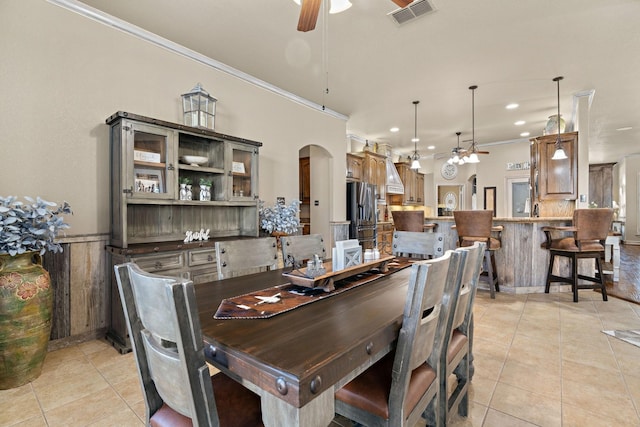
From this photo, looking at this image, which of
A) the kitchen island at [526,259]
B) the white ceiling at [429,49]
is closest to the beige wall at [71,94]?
the white ceiling at [429,49]

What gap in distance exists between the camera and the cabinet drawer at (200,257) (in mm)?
2799

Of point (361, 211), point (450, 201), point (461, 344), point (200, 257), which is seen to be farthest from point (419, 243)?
point (450, 201)

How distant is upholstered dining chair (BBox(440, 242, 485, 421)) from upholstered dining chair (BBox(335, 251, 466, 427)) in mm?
103

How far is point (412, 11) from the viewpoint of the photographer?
Answer: 2742 millimetres

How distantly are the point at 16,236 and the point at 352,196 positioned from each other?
182 inches

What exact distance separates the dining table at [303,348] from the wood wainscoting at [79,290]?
1.93 meters

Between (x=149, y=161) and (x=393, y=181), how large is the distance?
601 centimetres

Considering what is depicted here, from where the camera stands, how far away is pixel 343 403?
118 centimetres

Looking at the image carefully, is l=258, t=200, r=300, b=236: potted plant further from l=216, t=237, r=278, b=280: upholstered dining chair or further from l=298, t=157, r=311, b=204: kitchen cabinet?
l=298, t=157, r=311, b=204: kitchen cabinet

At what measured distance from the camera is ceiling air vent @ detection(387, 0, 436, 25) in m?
2.65

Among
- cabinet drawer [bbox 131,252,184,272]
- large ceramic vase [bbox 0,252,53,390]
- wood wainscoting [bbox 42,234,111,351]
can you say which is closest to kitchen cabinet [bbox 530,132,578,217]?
cabinet drawer [bbox 131,252,184,272]

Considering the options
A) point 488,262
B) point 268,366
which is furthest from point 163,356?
point 488,262

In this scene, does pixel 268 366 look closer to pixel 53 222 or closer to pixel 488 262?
pixel 53 222

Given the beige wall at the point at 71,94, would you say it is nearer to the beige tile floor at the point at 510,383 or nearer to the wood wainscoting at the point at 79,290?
the wood wainscoting at the point at 79,290
